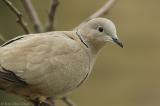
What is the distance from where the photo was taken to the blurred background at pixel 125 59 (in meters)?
5.41

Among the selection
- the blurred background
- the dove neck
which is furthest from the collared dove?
the blurred background

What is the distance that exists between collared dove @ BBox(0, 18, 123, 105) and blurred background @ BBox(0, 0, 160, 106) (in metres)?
2.74

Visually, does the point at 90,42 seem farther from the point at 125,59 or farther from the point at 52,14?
the point at 125,59

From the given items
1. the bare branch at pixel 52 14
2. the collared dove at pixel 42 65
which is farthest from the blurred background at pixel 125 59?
the collared dove at pixel 42 65

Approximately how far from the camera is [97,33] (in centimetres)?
277

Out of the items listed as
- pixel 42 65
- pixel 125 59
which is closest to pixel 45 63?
pixel 42 65

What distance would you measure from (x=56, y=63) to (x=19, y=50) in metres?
0.15

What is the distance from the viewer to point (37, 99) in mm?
2488

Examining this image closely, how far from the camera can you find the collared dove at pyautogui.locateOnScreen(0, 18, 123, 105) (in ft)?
7.89

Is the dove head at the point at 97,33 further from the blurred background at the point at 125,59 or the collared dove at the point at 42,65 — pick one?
the blurred background at the point at 125,59

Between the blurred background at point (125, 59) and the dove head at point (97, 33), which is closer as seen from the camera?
the dove head at point (97, 33)

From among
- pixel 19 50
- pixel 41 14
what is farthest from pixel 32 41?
pixel 41 14

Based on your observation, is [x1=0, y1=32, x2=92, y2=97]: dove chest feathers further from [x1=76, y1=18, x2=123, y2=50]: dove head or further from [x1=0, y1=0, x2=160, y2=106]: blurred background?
[x1=0, y1=0, x2=160, y2=106]: blurred background

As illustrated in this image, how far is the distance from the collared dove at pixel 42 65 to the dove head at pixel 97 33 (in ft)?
0.38
